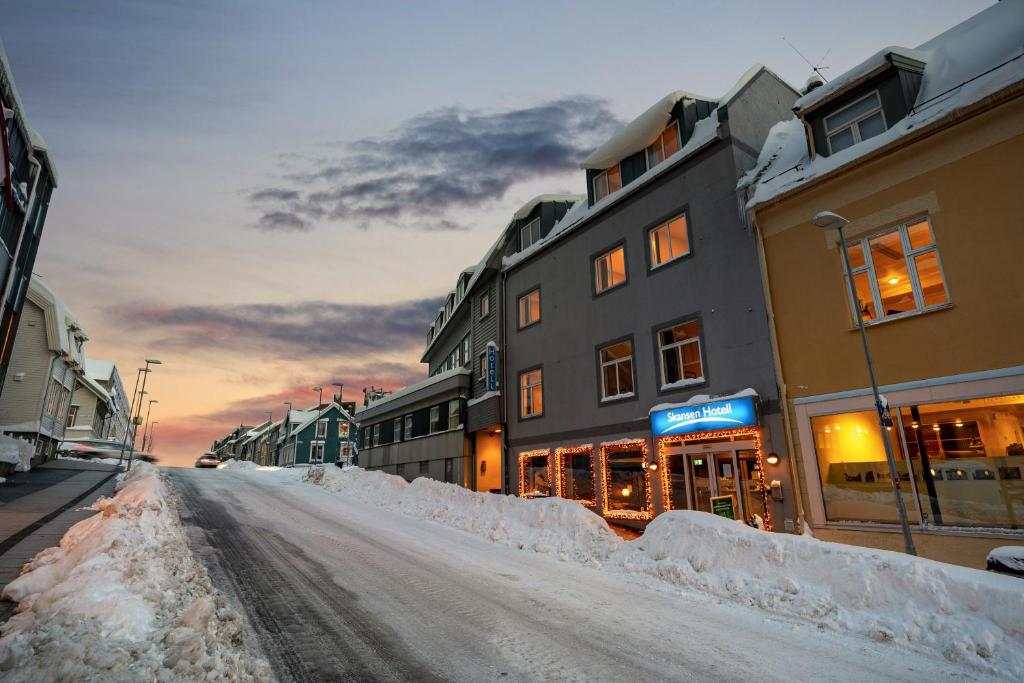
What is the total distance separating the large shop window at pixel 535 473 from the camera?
70.2 feet

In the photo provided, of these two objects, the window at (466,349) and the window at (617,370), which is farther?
the window at (466,349)

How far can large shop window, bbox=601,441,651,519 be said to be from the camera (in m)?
17.3

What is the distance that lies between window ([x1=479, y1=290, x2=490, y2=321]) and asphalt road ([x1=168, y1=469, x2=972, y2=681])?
17590 mm

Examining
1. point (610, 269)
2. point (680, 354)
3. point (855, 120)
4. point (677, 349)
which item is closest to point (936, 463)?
point (680, 354)

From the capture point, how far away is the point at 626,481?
59.1ft

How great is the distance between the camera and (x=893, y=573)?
752cm

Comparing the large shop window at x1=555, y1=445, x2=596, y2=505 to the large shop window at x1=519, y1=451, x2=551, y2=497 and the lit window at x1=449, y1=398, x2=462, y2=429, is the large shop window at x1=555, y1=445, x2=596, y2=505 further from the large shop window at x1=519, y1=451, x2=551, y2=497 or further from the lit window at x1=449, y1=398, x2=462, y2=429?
the lit window at x1=449, y1=398, x2=462, y2=429

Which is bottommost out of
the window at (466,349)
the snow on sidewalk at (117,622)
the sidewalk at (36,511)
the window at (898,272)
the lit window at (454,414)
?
the snow on sidewalk at (117,622)

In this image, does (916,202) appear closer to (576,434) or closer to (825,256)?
(825,256)

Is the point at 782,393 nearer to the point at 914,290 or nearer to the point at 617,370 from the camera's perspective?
the point at 914,290

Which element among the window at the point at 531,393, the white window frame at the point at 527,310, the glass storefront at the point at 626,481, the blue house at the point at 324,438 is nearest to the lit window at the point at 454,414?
the window at the point at 531,393

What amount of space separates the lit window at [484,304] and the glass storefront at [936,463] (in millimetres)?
18010

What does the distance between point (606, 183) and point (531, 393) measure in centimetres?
957

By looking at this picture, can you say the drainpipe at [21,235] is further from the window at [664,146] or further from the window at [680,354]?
the window at [680,354]
